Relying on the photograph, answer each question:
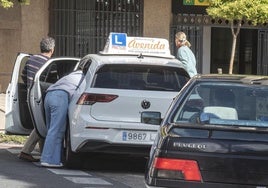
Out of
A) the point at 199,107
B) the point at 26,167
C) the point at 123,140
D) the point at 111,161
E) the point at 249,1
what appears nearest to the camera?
the point at 199,107

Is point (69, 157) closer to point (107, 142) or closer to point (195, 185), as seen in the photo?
point (107, 142)

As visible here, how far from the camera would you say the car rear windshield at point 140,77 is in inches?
A: 336

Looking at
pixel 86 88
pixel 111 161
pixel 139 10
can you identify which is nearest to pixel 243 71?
pixel 139 10

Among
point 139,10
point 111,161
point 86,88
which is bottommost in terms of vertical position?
point 111,161

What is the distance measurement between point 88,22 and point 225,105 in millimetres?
15048

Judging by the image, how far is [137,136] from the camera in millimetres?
8422

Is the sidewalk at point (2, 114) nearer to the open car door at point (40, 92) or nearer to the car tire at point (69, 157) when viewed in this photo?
the open car door at point (40, 92)

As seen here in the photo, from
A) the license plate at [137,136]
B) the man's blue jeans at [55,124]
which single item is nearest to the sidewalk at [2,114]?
the man's blue jeans at [55,124]

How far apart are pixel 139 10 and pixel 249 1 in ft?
17.0

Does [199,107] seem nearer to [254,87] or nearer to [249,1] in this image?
[254,87]

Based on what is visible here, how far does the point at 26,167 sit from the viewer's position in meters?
9.15

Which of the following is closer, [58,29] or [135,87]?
[135,87]

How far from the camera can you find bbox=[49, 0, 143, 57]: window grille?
65.2ft

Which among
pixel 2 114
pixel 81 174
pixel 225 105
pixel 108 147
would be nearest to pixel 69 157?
pixel 81 174
